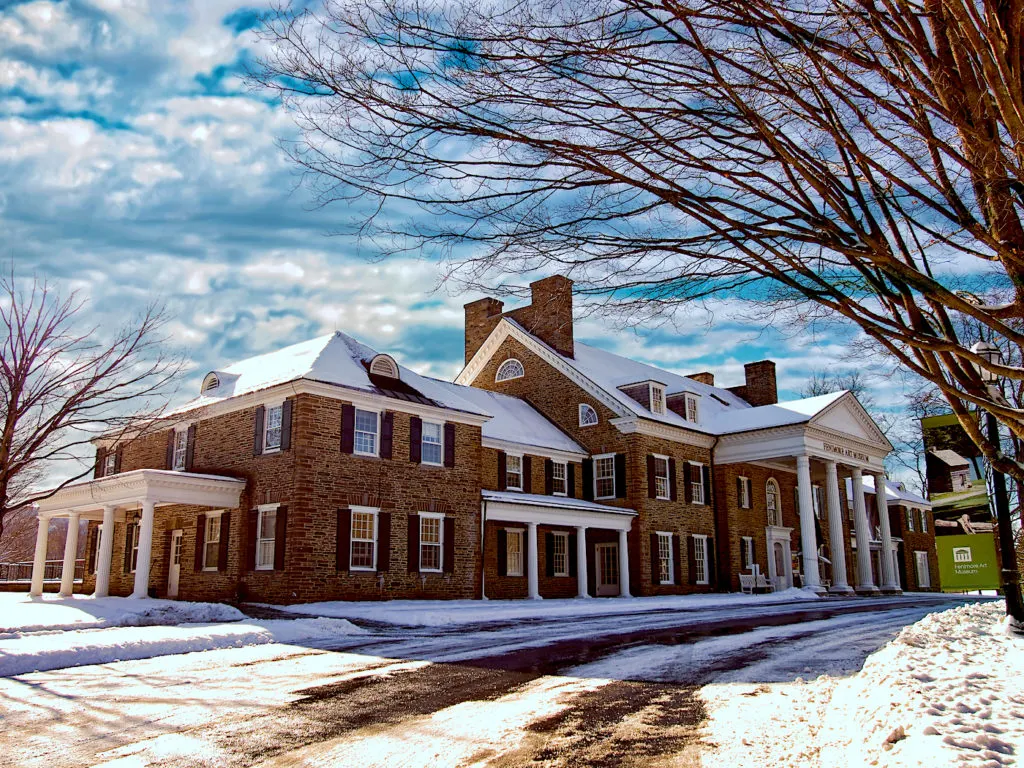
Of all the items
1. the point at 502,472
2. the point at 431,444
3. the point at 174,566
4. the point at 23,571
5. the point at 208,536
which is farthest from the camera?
the point at 23,571

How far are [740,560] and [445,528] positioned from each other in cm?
1611

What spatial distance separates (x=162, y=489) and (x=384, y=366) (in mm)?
6893

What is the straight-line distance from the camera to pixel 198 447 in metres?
25.9

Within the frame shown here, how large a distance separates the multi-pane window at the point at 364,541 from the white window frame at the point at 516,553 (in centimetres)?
621

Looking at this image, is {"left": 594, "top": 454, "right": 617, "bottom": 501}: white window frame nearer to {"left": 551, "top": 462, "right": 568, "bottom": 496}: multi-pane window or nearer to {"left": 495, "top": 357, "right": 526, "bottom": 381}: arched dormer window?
{"left": 551, "top": 462, "right": 568, "bottom": 496}: multi-pane window

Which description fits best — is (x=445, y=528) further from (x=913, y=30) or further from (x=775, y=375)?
(x=775, y=375)

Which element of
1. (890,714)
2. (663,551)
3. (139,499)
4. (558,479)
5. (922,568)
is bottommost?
(890,714)

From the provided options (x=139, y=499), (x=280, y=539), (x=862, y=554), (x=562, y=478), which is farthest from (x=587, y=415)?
(x=139, y=499)

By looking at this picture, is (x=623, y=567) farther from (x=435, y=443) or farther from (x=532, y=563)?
(x=435, y=443)

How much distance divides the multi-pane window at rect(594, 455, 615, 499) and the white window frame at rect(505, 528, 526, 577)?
4.75 meters

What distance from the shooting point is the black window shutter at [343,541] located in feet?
72.1

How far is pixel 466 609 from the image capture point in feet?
66.0

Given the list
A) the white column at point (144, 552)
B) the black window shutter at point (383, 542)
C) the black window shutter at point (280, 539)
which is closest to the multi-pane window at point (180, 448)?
the white column at point (144, 552)

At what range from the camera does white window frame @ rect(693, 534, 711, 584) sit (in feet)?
111
